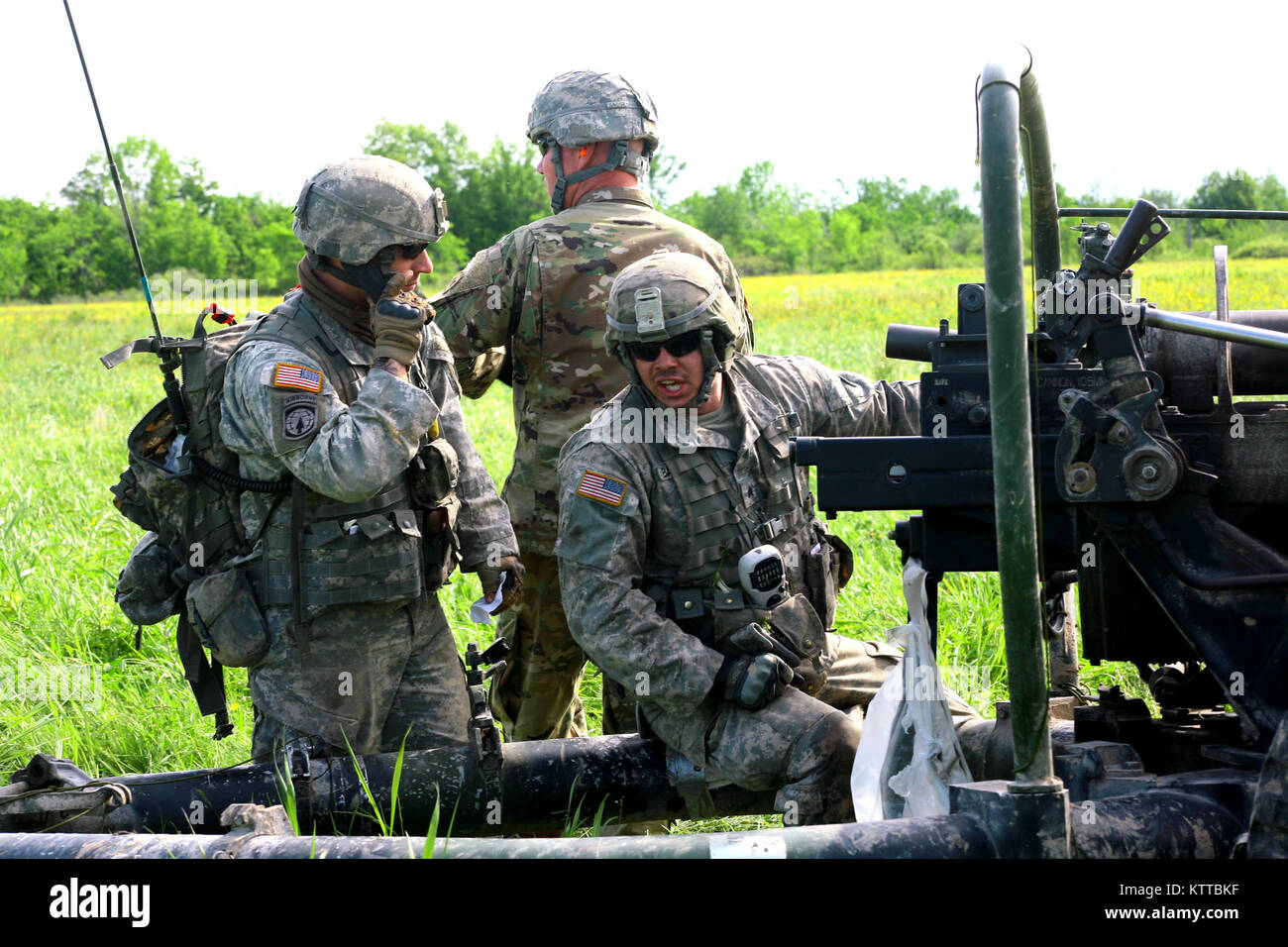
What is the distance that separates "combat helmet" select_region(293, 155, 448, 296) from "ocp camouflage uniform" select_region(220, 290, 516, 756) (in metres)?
0.18

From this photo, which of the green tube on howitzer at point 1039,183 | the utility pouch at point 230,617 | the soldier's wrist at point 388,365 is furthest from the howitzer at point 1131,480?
the utility pouch at point 230,617

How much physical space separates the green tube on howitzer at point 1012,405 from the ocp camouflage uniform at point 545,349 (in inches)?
95.7

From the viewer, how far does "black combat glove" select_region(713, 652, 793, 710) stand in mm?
3064

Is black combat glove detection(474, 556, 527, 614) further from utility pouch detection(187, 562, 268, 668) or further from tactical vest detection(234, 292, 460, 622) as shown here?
utility pouch detection(187, 562, 268, 668)

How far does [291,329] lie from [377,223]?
0.37 meters

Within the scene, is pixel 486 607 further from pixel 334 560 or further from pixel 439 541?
pixel 334 560

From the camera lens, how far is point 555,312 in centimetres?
443

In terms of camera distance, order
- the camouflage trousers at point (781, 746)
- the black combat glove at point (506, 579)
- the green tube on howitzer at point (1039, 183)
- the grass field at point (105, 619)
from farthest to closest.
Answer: the grass field at point (105, 619)
the black combat glove at point (506, 579)
the camouflage trousers at point (781, 746)
the green tube on howitzer at point (1039, 183)

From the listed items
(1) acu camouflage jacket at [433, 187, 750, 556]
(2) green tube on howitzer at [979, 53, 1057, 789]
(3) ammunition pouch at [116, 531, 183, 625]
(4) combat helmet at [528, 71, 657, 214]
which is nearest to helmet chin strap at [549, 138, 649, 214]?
(4) combat helmet at [528, 71, 657, 214]

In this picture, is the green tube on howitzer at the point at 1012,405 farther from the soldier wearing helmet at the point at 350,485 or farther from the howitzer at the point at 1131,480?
the soldier wearing helmet at the point at 350,485

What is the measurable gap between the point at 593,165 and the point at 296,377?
5.62 feet

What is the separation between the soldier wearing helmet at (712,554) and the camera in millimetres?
3070

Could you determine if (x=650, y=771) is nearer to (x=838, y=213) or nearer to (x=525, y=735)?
(x=525, y=735)
